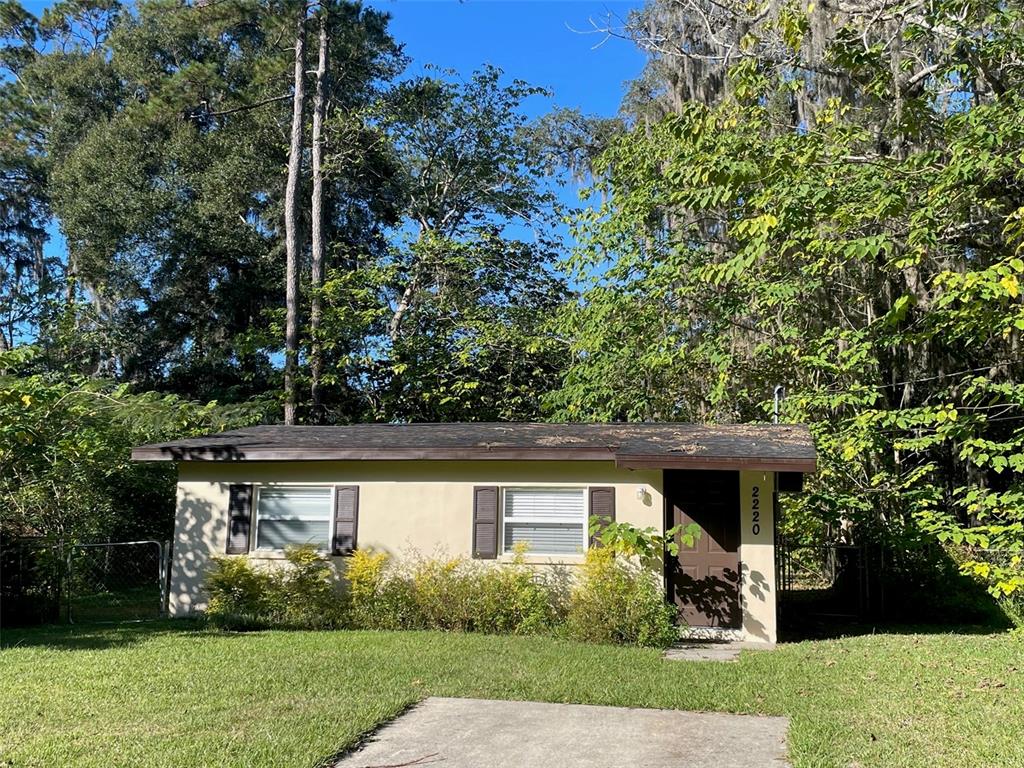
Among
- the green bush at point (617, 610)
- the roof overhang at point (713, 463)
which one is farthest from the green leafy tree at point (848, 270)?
the green bush at point (617, 610)

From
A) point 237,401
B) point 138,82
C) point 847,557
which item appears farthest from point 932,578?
point 138,82

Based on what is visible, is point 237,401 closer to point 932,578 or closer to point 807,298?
point 807,298

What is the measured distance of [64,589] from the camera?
12.6 metres

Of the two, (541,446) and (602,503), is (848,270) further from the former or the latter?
(541,446)

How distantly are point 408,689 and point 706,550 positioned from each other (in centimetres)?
482

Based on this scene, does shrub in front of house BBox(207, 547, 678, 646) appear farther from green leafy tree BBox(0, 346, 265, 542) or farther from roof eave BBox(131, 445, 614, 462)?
green leafy tree BBox(0, 346, 265, 542)

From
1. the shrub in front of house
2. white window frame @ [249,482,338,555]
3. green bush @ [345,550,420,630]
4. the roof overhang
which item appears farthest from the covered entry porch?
white window frame @ [249,482,338,555]

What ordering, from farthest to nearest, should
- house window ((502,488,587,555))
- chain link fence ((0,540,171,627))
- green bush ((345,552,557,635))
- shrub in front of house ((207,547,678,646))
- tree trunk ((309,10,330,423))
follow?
1. tree trunk ((309,10,330,423))
2. chain link fence ((0,540,171,627))
3. house window ((502,488,587,555))
4. green bush ((345,552,557,635))
5. shrub in front of house ((207,547,678,646))

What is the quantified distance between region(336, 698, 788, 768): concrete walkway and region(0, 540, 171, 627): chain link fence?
260 inches

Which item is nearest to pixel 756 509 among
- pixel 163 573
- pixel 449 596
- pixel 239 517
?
pixel 449 596

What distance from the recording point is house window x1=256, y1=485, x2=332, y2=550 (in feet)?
38.3

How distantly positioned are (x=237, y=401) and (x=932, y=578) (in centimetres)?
1736

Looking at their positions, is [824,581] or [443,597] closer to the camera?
[443,597]

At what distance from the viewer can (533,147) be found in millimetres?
25781
